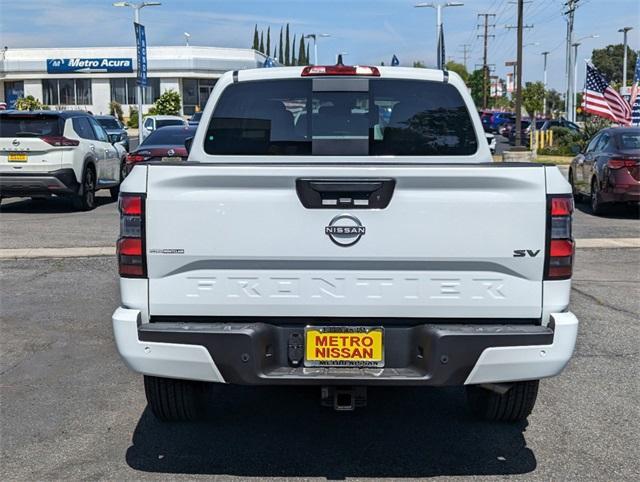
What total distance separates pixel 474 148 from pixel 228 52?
6997 centimetres

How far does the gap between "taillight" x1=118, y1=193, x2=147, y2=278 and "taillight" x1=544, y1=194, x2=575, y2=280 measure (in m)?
1.89

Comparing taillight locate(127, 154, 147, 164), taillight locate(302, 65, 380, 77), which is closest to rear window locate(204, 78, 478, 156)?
taillight locate(302, 65, 380, 77)

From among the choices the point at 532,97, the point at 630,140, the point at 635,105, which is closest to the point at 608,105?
the point at 635,105

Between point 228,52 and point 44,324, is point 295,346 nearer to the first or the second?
point 44,324

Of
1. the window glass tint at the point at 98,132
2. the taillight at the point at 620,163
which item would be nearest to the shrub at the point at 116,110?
the window glass tint at the point at 98,132

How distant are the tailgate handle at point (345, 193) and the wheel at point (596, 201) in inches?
474

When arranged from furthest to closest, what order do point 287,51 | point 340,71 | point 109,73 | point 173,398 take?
point 287,51 → point 109,73 → point 340,71 → point 173,398

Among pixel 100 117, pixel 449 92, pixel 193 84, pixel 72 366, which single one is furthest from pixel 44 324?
pixel 193 84

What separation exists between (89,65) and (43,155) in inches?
2412

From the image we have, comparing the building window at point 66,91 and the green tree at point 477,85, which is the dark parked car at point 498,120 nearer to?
the green tree at point 477,85

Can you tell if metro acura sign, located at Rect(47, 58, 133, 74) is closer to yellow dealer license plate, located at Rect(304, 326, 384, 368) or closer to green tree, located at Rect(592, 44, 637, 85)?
yellow dealer license plate, located at Rect(304, 326, 384, 368)

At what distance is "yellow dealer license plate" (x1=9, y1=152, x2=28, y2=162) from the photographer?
14.9 m

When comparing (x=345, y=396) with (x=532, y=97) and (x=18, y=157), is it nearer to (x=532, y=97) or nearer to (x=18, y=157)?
(x=18, y=157)

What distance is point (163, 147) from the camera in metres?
17.0
